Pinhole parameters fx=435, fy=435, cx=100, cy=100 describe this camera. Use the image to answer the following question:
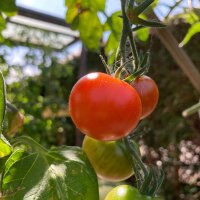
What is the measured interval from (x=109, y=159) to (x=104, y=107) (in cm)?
14

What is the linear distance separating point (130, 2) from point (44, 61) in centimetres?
383

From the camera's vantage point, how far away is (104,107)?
1.65 feet

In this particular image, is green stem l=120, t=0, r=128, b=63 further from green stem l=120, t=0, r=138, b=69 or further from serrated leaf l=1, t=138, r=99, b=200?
serrated leaf l=1, t=138, r=99, b=200

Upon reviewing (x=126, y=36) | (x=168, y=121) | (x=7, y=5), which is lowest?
(x=168, y=121)

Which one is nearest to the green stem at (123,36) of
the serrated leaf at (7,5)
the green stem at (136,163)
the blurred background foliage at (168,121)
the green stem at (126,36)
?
the green stem at (126,36)

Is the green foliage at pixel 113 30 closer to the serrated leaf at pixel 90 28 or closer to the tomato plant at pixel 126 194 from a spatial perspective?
the serrated leaf at pixel 90 28

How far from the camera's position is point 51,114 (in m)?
3.90

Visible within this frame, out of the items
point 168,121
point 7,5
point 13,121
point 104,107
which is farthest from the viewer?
point 168,121

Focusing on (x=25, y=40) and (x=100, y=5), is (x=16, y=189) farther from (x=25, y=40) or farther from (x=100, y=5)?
(x=25, y=40)

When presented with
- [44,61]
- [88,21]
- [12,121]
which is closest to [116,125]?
[12,121]

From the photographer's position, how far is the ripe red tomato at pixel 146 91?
0.57 m

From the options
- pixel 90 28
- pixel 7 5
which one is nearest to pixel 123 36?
pixel 7 5

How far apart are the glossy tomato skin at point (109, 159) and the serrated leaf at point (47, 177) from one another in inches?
2.4

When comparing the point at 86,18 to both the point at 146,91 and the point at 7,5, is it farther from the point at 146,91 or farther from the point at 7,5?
the point at 146,91
